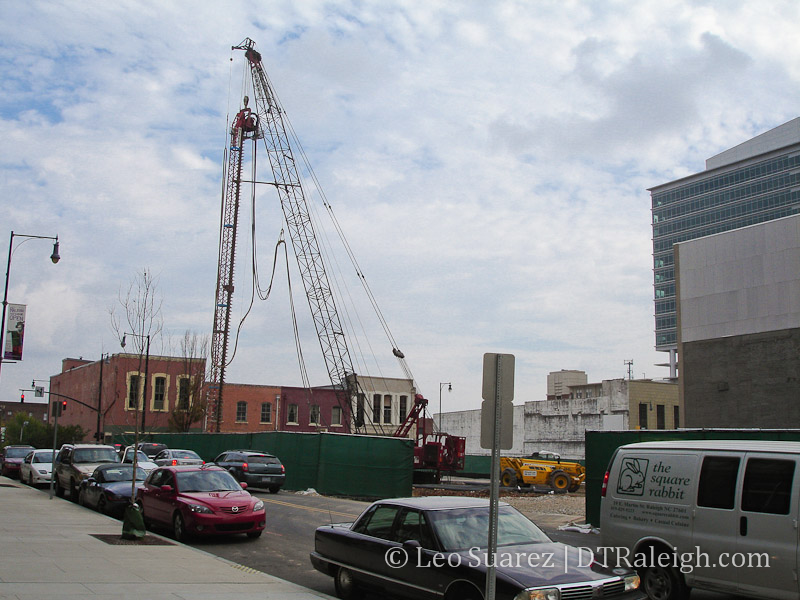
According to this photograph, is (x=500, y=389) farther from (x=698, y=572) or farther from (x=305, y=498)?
(x=305, y=498)

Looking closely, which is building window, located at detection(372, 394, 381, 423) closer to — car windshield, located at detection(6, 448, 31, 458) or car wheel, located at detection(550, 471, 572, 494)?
car windshield, located at detection(6, 448, 31, 458)

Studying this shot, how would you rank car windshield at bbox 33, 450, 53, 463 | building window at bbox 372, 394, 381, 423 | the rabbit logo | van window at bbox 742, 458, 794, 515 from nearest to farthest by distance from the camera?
van window at bbox 742, 458, 794, 515 → the rabbit logo → car windshield at bbox 33, 450, 53, 463 → building window at bbox 372, 394, 381, 423

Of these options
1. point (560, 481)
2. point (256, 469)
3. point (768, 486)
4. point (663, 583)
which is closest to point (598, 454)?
point (663, 583)

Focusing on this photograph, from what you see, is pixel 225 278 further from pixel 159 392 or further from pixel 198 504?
pixel 198 504

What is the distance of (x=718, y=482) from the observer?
9445mm

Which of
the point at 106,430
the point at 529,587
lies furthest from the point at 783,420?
the point at 106,430

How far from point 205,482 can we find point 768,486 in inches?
450

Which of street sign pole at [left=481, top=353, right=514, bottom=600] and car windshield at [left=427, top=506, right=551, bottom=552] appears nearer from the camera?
street sign pole at [left=481, top=353, right=514, bottom=600]

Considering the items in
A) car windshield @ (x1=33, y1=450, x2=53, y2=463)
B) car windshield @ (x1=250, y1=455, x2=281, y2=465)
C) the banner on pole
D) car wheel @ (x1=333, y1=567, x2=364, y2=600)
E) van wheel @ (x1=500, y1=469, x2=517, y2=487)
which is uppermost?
the banner on pole

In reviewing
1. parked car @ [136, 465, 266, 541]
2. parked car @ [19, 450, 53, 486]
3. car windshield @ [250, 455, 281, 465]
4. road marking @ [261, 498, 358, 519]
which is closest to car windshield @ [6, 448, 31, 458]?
parked car @ [19, 450, 53, 486]

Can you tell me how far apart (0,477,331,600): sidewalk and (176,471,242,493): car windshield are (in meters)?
1.20

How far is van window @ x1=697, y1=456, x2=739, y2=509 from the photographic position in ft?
30.5

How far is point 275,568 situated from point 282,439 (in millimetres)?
19260

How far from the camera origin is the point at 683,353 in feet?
148
